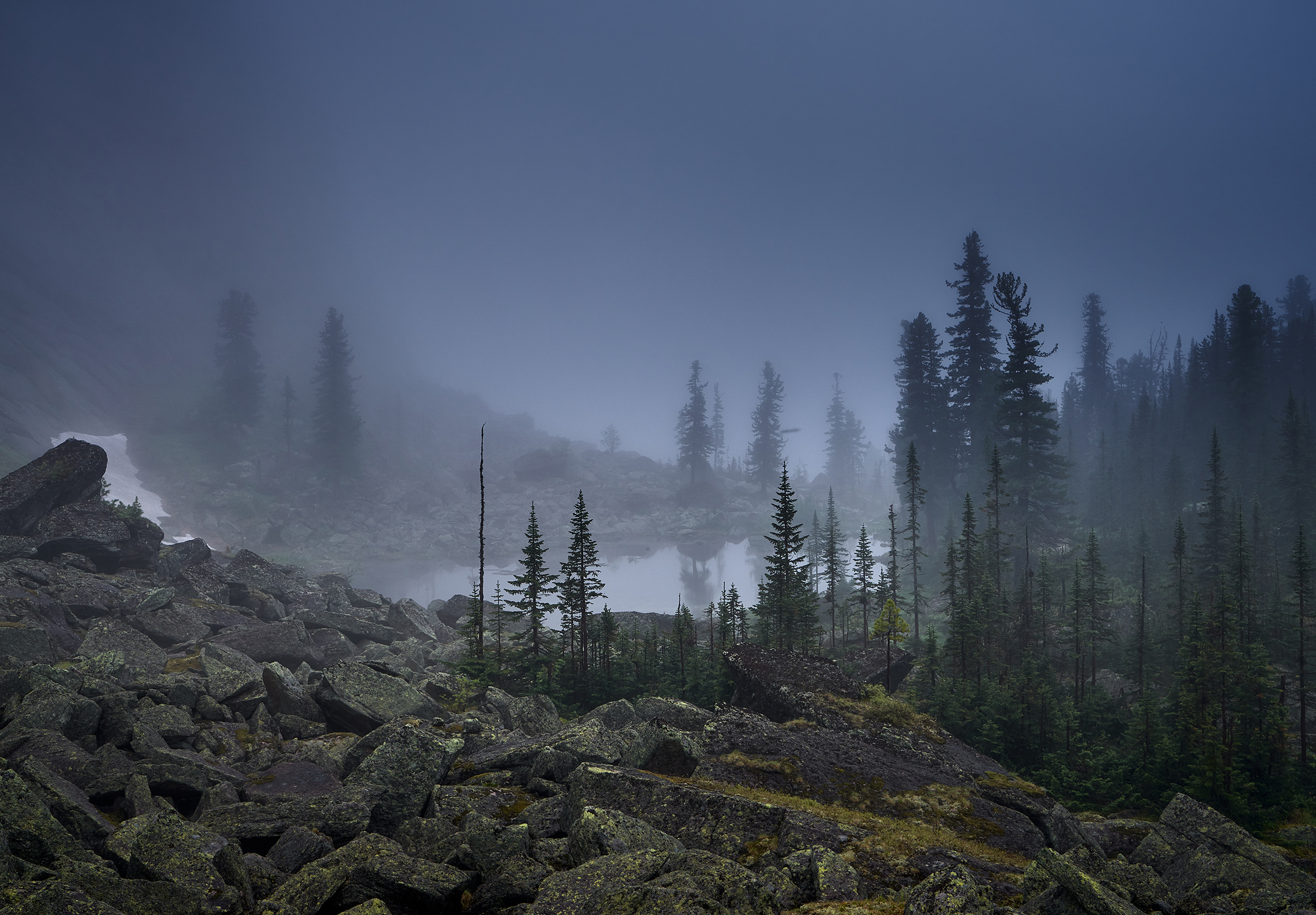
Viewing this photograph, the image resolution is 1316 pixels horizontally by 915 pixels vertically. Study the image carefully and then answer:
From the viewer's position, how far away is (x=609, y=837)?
7.47 meters

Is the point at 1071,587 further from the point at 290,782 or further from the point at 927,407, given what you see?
the point at 290,782

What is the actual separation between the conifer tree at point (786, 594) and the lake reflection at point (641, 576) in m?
29.6

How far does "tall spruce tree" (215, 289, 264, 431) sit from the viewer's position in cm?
12250

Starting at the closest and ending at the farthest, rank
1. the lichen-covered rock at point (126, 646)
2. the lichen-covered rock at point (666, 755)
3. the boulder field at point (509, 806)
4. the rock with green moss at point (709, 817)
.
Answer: the boulder field at point (509, 806) → the rock with green moss at point (709, 817) → the lichen-covered rock at point (666, 755) → the lichen-covered rock at point (126, 646)

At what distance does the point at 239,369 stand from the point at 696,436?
108m

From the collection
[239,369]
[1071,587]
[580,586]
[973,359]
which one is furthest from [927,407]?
[239,369]

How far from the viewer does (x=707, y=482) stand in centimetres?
13762

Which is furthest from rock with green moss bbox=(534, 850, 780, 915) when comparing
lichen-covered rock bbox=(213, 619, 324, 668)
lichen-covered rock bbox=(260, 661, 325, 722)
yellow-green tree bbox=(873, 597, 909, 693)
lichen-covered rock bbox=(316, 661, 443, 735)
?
yellow-green tree bbox=(873, 597, 909, 693)

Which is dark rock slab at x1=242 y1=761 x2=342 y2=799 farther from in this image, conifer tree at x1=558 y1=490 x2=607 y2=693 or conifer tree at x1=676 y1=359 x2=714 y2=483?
conifer tree at x1=676 y1=359 x2=714 y2=483

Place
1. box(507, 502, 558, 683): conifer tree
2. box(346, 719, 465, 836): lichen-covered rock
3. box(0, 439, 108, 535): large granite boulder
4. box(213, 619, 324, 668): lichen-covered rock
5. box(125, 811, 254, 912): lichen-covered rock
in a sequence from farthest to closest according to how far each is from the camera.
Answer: box(0, 439, 108, 535): large granite boulder
box(507, 502, 558, 683): conifer tree
box(213, 619, 324, 668): lichen-covered rock
box(346, 719, 465, 836): lichen-covered rock
box(125, 811, 254, 912): lichen-covered rock

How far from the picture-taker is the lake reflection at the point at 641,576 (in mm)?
72812

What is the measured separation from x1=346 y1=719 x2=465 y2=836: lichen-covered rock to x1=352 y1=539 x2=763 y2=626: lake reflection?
50.0 m

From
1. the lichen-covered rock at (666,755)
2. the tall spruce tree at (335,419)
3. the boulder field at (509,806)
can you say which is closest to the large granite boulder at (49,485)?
the boulder field at (509,806)

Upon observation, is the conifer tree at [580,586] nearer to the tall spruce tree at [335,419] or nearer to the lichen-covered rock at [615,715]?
the lichen-covered rock at [615,715]
